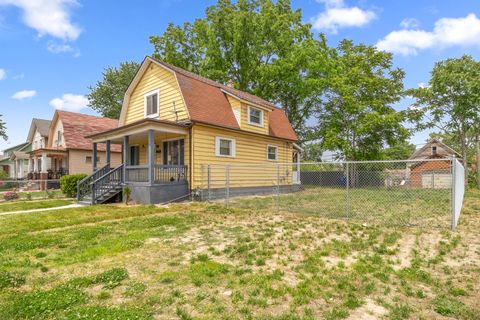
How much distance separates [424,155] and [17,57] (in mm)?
43809

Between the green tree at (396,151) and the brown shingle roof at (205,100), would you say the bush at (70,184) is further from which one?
the green tree at (396,151)

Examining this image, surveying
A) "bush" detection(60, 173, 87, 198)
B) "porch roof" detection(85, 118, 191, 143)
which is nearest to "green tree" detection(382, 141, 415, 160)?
"porch roof" detection(85, 118, 191, 143)

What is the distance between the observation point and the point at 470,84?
774 inches

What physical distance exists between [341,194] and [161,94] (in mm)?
11820

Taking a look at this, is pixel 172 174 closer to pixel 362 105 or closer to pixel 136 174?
pixel 136 174

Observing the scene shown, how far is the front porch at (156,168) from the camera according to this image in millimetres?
11719

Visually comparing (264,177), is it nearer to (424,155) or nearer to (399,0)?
(399,0)

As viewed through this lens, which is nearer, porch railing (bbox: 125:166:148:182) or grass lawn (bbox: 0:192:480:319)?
grass lawn (bbox: 0:192:480:319)

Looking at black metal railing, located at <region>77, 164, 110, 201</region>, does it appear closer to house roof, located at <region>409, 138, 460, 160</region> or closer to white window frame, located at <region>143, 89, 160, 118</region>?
white window frame, located at <region>143, 89, 160, 118</region>

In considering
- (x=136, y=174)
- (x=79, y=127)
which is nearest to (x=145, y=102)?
(x=136, y=174)

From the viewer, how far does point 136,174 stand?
12727mm

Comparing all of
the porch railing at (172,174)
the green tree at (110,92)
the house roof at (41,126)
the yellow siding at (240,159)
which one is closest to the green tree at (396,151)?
the yellow siding at (240,159)

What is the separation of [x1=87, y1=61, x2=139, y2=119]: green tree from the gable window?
3199 cm

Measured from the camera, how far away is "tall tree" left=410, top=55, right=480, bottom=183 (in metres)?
20.2
